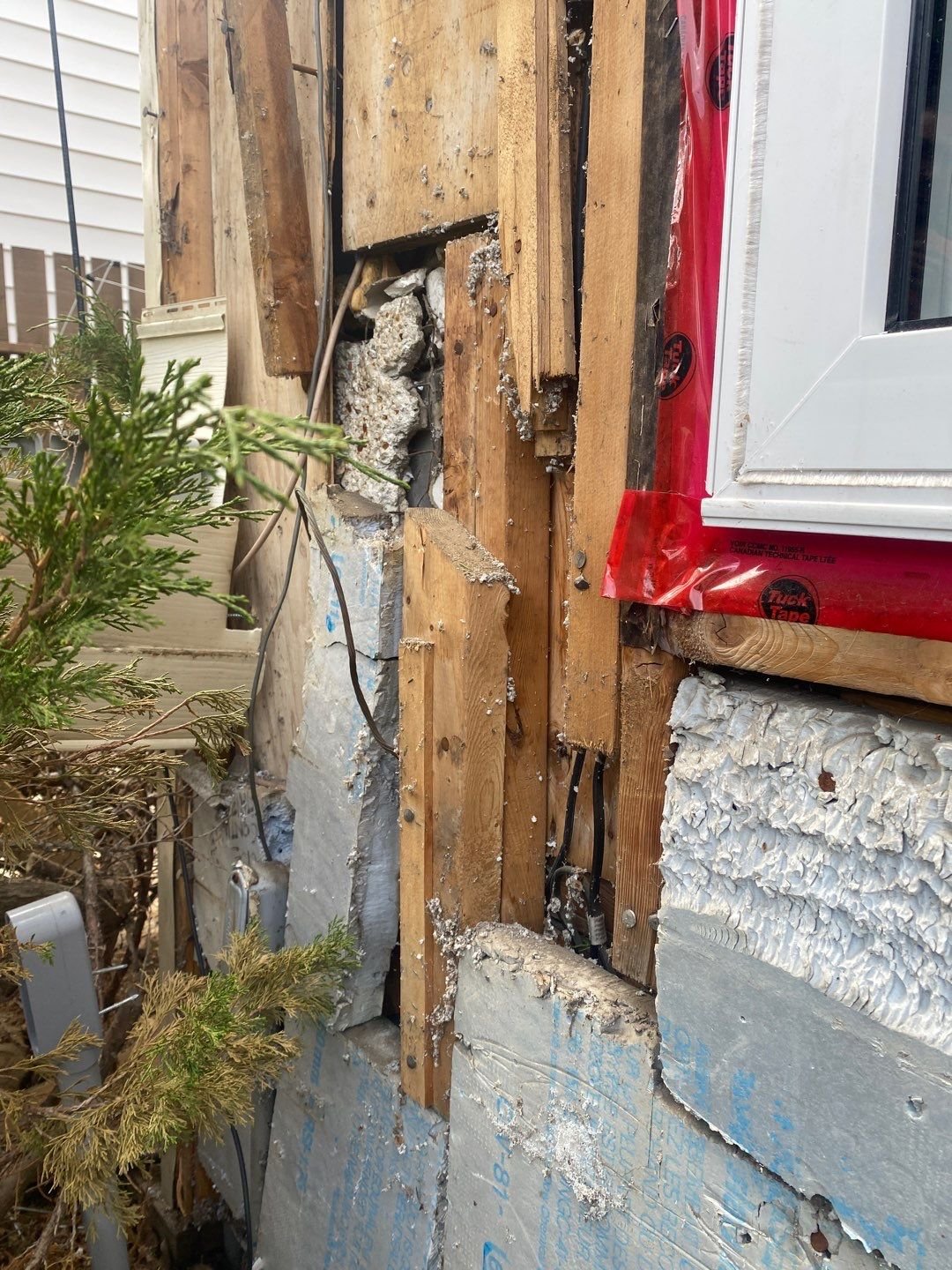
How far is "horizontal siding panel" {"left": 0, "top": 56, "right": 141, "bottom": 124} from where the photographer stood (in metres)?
4.41

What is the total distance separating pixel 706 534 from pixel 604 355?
38cm

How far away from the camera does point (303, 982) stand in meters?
1.89

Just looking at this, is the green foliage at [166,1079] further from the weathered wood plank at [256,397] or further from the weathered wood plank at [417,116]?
the weathered wood plank at [417,116]

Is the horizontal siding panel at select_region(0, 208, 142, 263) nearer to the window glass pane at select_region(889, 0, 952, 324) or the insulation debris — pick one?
the insulation debris

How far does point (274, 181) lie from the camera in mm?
2064

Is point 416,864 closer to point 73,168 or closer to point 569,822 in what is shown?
point 569,822

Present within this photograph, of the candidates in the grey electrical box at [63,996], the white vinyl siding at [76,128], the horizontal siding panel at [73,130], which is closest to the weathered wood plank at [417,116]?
the grey electrical box at [63,996]

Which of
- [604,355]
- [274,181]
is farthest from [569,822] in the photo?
[274,181]

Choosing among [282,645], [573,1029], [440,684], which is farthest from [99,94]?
[573,1029]

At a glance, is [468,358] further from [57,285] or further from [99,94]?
[99,94]

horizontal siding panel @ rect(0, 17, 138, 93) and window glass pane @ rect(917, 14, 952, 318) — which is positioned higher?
horizontal siding panel @ rect(0, 17, 138, 93)

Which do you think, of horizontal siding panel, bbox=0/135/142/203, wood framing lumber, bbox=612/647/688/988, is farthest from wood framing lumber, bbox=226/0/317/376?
horizontal siding panel, bbox=0/135/142/203

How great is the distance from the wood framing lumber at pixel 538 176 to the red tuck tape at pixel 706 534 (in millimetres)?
278

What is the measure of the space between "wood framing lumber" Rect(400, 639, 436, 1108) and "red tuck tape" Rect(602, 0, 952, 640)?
571 mm
